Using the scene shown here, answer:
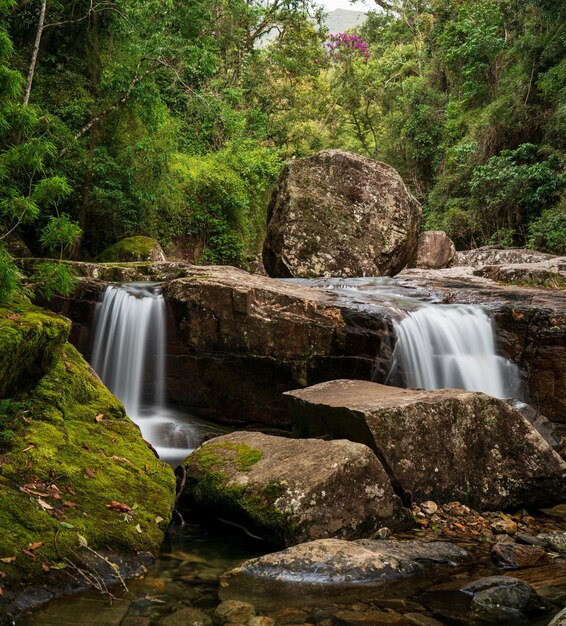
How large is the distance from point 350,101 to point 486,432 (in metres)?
29.1

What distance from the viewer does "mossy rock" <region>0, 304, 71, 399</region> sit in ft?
13.9

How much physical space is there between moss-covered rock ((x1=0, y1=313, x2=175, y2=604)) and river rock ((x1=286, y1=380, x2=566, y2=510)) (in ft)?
5.76

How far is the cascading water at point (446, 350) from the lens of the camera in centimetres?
817

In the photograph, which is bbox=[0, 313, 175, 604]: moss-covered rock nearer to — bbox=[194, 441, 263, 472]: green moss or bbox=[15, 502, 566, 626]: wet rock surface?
bbox=[15, 502, 566, 626]: wet rock surface

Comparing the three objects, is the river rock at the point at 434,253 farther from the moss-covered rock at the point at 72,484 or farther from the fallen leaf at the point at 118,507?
the fallen leaf at the point at 118,507

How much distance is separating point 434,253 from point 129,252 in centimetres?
879

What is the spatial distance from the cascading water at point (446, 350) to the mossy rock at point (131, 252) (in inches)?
246

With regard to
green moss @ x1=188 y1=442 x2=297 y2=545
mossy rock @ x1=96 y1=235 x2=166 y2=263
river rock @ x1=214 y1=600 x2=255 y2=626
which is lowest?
river rock @ x1=214 y1=600 x2=255 y2=626

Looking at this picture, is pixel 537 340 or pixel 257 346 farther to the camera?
pixel 537 340

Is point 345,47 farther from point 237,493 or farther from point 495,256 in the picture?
point 237,493

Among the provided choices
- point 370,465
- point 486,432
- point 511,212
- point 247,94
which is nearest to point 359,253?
point 486,432

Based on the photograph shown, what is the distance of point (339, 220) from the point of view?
12.7 metres

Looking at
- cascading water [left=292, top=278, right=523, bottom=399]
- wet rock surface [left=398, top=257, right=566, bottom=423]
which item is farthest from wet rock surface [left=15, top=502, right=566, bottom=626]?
wet rock surface [left=398, top=257, right=566, bottom=423]

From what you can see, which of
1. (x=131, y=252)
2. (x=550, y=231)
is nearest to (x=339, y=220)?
(x=131, y=252)
